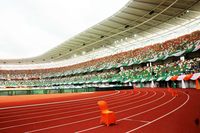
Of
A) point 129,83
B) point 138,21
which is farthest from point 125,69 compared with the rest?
point 138,21

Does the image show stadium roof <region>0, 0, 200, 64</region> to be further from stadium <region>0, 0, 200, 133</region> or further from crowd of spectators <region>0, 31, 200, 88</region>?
crowd of spectators <region>0, 31, 200, 88</region>

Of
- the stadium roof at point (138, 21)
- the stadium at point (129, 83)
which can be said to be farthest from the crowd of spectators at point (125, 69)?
the stadium roof at point (138, 21)

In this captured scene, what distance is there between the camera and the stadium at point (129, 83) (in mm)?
8781

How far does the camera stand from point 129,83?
1758 inches

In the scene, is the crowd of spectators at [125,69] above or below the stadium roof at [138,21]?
below

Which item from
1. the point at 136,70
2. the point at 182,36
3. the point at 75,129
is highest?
the point at 182,36

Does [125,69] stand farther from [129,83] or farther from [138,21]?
[138,21]

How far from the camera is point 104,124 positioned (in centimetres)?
861

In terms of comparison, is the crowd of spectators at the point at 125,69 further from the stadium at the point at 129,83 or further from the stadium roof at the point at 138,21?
the stadium roof at the point at 138,21

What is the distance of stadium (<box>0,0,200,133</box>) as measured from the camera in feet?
28.8

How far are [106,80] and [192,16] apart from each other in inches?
864

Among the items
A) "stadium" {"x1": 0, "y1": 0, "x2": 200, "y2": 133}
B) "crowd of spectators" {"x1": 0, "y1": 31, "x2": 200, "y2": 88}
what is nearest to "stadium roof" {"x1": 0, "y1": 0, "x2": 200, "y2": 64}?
"stadium" {"x1": 0, "y1": 0, "x2": 200, "y2": 133}

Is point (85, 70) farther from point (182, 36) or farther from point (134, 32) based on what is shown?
point (182, 36)

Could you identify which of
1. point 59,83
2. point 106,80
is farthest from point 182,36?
point 59,83
